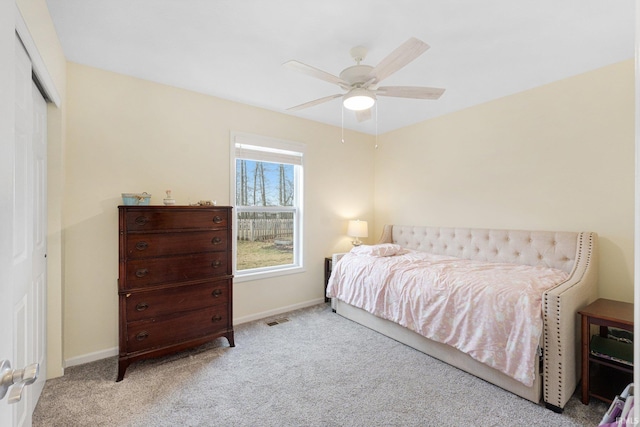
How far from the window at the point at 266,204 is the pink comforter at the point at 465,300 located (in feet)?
3.17

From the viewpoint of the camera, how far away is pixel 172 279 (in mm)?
2547

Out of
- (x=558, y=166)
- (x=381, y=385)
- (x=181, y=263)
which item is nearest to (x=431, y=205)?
(x=558, y=166)

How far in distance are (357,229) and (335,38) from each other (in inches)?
103

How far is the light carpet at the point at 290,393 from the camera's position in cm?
187

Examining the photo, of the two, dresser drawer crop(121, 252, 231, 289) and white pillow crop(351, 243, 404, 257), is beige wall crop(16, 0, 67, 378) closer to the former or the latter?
dresser drawer crop(121, 252, 231, 289)

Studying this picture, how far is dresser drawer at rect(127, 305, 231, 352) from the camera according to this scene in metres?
2.36

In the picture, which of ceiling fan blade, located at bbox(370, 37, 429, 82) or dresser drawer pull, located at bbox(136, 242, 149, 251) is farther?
dresser drawer pull, located at bbox(136, 242, 149, 251)

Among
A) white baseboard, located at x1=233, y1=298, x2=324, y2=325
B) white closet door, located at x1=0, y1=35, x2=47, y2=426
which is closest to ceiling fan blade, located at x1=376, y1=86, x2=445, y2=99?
white closet door, located at x1=0, y1=35, x2=47, y2=426

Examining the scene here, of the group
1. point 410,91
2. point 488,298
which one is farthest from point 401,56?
point 488,298

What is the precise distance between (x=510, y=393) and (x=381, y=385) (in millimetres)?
917

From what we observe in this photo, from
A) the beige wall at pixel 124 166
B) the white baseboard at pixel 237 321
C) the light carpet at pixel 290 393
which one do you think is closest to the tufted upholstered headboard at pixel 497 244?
the light carpet at pixel 290 393

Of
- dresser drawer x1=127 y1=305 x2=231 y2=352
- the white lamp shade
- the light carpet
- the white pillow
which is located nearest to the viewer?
the light carpet

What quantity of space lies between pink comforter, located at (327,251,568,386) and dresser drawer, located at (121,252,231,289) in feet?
4.95

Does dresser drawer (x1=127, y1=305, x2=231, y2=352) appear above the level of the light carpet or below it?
above
